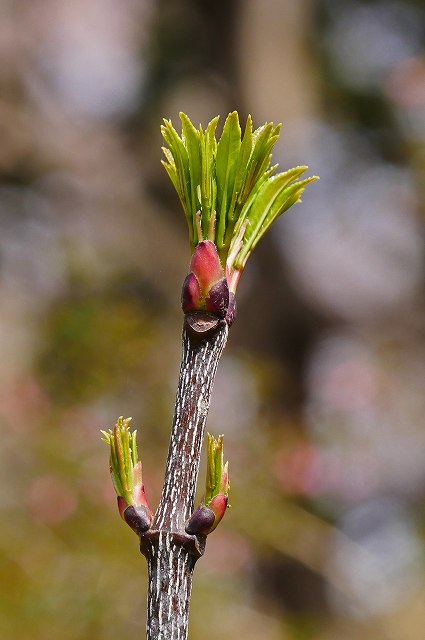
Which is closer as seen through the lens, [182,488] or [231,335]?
[182,488]

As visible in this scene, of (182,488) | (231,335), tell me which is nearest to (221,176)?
(182,488)

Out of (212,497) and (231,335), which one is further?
(231,335)

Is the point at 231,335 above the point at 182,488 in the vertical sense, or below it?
above

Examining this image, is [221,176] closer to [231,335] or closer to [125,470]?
[125,470]

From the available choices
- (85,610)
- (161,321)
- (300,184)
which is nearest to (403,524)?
(161,321)

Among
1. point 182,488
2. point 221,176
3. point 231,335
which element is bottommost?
point 182,488

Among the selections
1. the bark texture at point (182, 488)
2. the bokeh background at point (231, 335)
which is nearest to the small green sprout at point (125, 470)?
the bark texture at point (182, 488)

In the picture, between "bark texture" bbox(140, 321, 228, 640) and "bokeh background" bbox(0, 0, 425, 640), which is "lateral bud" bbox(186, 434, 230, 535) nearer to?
"bark texture" bbox(140, 321, 228, 640)

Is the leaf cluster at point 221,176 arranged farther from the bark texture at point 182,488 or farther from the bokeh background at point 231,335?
the bokeh background at point 231,335

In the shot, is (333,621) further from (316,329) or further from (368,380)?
(316,329)

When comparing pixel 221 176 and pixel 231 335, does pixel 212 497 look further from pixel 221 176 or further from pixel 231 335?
pixel 231 335

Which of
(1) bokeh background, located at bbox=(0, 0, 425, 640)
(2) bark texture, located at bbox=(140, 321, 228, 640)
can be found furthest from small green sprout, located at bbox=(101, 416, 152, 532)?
(1) bokeh background, located at bbox=(0, 0, 425, 640)
